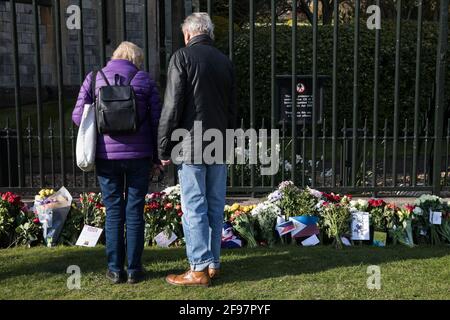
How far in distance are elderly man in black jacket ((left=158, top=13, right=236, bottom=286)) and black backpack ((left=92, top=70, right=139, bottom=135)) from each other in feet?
0.68

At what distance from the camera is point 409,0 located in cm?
1898

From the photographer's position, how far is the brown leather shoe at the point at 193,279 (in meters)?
4.19

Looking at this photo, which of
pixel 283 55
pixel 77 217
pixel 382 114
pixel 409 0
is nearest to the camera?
pixel 77 217

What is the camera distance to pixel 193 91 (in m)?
3.93

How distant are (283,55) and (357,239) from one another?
762 cm

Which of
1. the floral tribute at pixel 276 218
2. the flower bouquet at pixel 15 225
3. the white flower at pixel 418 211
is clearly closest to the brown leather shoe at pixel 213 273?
the floral tribute at pixel 276 218

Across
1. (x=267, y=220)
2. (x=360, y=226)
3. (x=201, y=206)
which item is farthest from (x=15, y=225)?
(x=360, y=226)

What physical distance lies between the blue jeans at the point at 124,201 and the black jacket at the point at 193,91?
27 centimetres

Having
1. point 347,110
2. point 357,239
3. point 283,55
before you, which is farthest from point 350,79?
point 357,239

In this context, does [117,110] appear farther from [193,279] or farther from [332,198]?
[332,198]

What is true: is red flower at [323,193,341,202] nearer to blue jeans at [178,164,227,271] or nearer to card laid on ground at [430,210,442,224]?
card laid on ground at [430,210,442,224]

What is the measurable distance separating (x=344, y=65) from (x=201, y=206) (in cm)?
924

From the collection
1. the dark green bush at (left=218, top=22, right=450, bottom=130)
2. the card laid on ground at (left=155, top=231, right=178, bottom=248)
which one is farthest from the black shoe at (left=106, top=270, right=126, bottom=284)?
the dark green bush at (left=218, top=22, right=450, bottom=130)

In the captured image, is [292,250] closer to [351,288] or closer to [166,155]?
[351,288]
